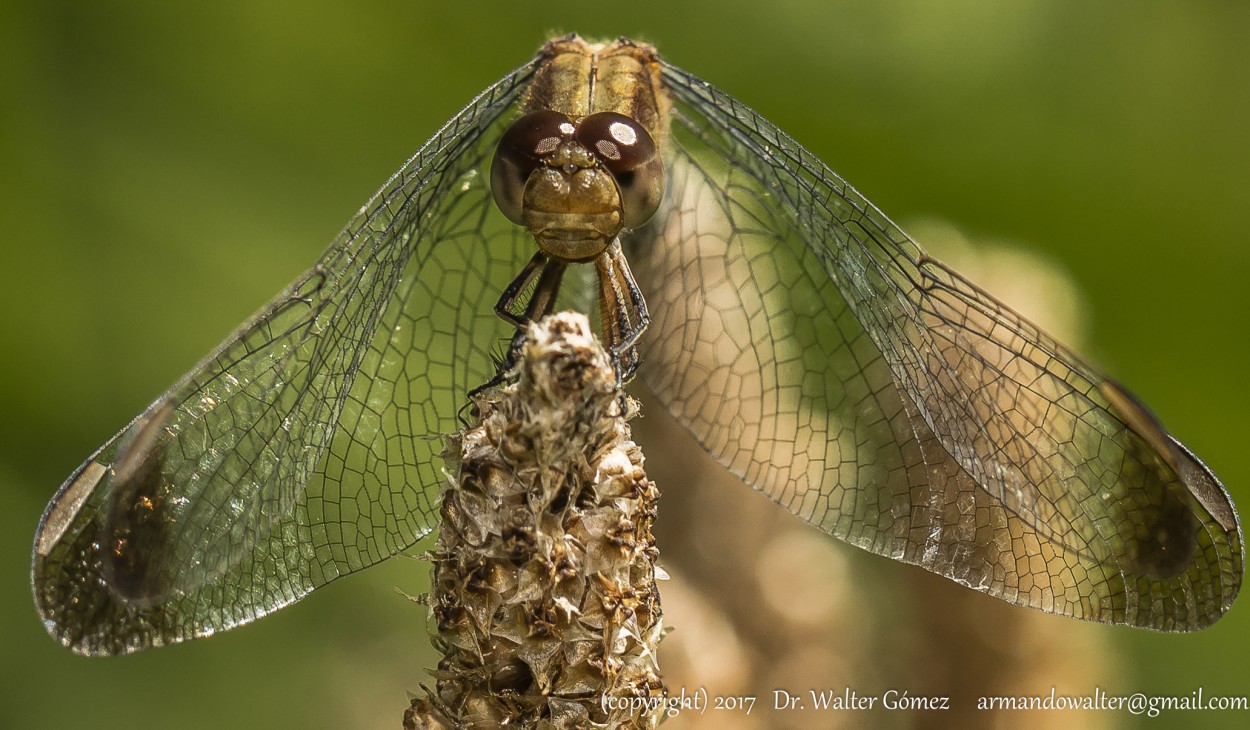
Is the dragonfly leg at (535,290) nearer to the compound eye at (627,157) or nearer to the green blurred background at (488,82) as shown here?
the compound eye at (627,157)

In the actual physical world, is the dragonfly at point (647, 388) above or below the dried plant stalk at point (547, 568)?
above

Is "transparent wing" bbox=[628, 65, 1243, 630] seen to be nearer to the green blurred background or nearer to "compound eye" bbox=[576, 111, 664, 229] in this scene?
"compound eye" bbox=[576, 111, 664, 229]

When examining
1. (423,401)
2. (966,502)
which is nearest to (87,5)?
(423,401)

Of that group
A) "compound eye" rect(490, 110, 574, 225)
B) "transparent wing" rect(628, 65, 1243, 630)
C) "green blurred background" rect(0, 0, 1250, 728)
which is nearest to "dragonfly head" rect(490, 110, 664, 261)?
"compound eye" rect(490, 110, 574, 225)

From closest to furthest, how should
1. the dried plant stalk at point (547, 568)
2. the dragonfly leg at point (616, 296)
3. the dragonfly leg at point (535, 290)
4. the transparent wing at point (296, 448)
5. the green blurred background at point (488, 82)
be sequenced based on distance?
the dried plant stalk at point (547, 568)
the transparent wing at point (296, 448)
the dragonfly leg at point (535, 290)
the dragonfly leg at point (616, 296)
the green blurred background at point (488, 82)

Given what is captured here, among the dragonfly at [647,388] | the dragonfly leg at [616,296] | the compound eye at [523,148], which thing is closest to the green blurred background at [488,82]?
the dragonfly at [647,388]

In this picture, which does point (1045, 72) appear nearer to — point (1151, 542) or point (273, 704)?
point (1151, 542)
